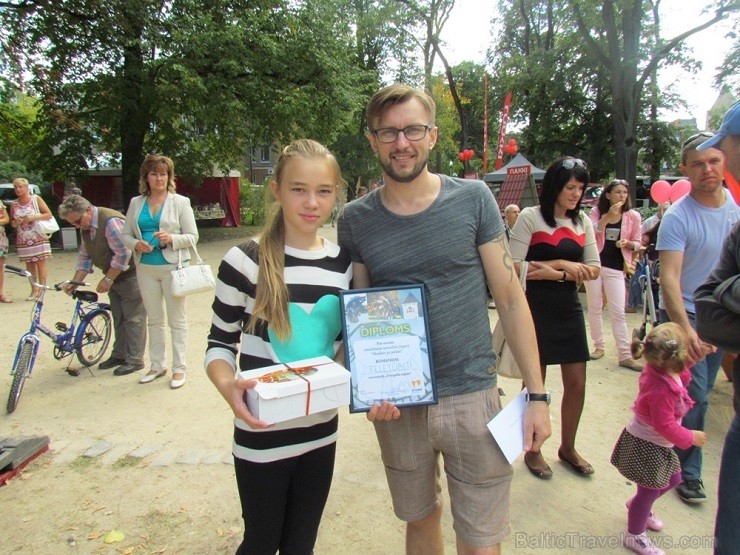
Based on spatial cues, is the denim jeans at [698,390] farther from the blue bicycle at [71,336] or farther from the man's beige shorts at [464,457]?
the blue bicycle at [71,336]

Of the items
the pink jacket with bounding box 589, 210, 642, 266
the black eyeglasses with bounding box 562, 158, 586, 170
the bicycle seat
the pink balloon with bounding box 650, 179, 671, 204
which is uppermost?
the black eyeglasses with bounding box 562, 158, 586, 170

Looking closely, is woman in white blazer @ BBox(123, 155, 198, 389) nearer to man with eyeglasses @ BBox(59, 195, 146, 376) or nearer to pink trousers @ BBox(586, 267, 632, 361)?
man with eyeglasses @ BBox(59, 195, 146, 376)

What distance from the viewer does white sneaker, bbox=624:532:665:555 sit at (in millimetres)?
2475

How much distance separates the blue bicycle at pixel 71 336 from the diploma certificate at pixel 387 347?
408 centimetres

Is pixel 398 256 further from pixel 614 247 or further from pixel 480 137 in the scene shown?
pixel 480 137

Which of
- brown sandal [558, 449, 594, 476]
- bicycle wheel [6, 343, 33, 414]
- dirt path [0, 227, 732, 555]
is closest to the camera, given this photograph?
dirt path [0, 227, 732, 555]

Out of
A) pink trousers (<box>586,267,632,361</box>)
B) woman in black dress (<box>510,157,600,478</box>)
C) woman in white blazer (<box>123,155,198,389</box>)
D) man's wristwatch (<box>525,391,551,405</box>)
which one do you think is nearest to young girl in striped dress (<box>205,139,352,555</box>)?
man's wristwatch (<box>525,391,551,405</box>)

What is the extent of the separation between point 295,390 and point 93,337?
4.81 meters

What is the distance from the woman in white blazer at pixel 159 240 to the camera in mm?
4629

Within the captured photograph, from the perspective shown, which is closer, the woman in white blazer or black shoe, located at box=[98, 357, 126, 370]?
the woman in white blazer

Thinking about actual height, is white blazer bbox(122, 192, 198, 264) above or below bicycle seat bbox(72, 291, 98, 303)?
above

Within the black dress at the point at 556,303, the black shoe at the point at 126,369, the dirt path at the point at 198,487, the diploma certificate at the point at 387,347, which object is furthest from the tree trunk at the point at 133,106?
the diploma certificate at the point at 387,347

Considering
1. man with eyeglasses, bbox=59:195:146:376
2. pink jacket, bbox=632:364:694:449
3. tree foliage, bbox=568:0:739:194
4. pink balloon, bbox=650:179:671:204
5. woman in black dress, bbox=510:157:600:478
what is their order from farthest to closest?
tree foliage, bbox=568:0:739:194 → pink balloon, bbox=650:179:671:204 → man with eyeglasses, bbox=59:195:146:376 → woman in black dress, bbox=510:157:600:478 → pink jacket, bbox=632:364:694:449

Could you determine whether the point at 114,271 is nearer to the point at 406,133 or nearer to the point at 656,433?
the point at 406,133
